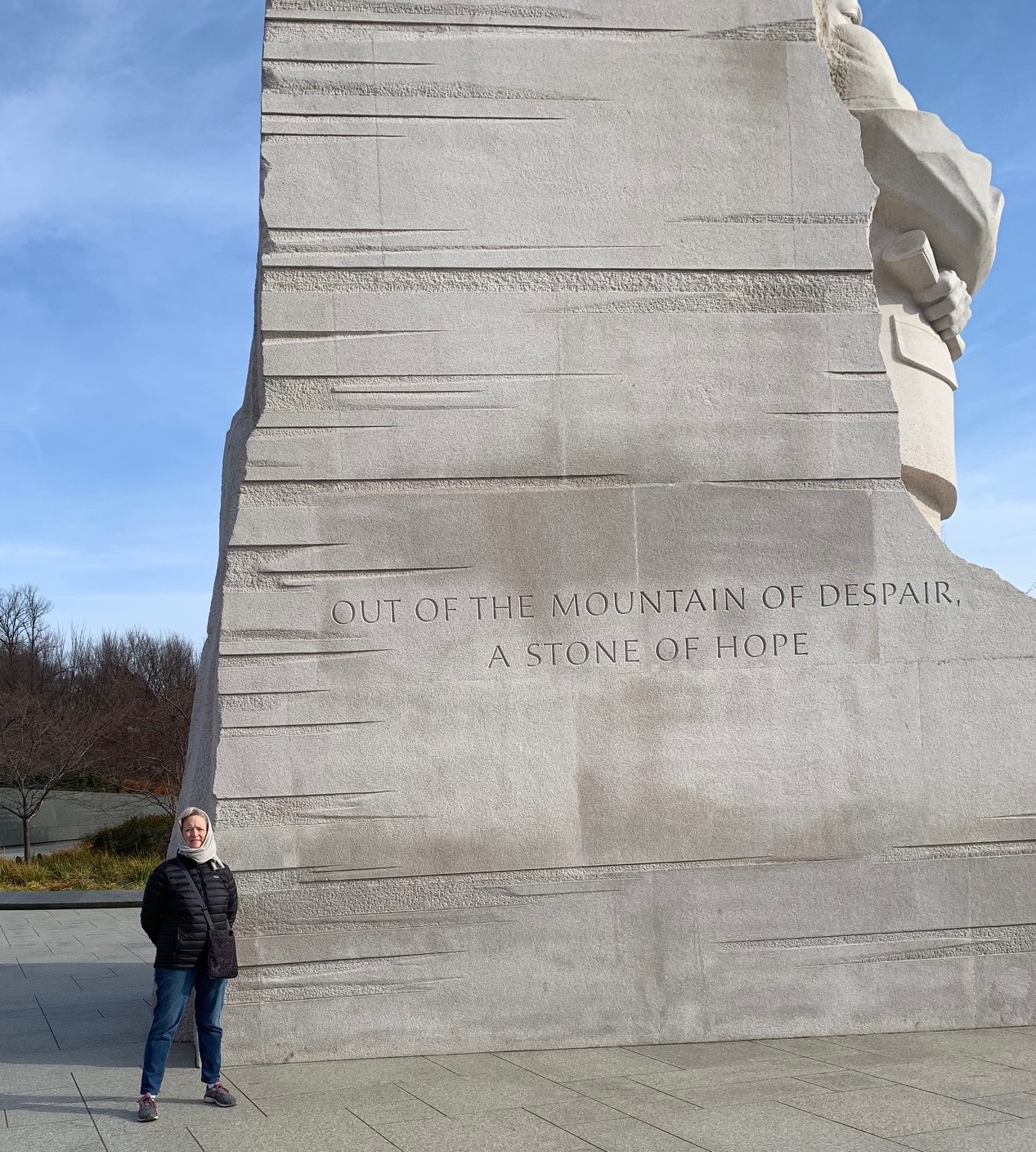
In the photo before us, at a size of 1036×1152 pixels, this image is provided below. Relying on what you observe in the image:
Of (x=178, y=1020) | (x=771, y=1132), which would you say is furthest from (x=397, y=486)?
(x=771, y=1132)

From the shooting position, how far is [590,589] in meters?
7.22

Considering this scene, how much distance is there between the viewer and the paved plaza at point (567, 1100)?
16.6 feet

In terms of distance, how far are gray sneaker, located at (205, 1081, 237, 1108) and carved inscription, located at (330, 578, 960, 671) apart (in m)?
2.63

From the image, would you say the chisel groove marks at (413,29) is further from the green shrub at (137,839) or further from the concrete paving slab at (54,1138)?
the green shrub at (137,839)

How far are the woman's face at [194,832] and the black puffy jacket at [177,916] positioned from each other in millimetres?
139

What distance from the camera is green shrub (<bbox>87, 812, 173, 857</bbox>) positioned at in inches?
967

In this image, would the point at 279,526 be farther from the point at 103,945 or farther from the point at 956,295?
the point at 103,945

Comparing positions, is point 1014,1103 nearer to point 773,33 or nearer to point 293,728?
point 293,728

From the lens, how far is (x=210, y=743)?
7.36 metres

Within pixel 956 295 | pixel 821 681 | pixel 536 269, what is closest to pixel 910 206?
pixel 956 295

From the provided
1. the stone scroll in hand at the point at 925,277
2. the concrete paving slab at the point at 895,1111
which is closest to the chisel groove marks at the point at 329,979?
the concrete paving slab at the point at 895,1111

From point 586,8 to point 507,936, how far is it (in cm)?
600

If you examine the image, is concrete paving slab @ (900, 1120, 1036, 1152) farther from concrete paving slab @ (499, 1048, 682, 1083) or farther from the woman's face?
the woman's face

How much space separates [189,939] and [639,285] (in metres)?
4.78
